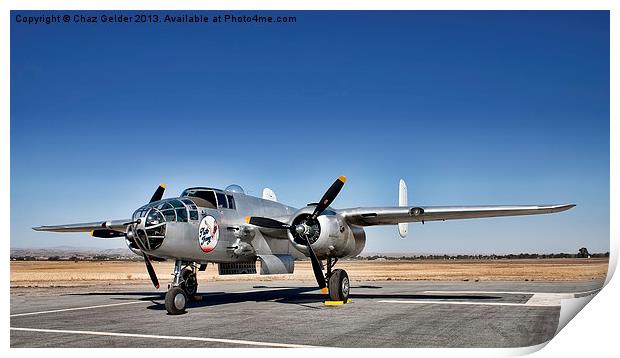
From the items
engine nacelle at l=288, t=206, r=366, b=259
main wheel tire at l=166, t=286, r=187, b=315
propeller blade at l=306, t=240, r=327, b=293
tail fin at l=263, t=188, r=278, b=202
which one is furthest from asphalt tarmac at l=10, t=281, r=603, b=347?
tail fin at l=263, t=188, r=278, b=202

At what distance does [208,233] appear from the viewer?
18094 mm

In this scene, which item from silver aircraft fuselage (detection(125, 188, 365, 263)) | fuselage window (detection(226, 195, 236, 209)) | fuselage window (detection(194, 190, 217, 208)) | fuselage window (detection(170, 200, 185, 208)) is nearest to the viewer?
silver aircraft fuselage (detection(125, 188, 365, 263))

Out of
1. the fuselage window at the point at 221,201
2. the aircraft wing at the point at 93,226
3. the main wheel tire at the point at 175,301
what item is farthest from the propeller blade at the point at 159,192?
the main wheel tire at the point at 175,301

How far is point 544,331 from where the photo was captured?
12648 mm

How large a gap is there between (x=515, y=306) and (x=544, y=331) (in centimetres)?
615

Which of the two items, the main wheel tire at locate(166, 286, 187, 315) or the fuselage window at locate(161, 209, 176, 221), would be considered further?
the fuselage window at locate(161, 209, 176, 221)

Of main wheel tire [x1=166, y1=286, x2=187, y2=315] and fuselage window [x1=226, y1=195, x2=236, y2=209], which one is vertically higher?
fuselage window [x1=226, y1=195, x2=236, y2=209]

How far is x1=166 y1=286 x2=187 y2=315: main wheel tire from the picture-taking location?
16406 mm

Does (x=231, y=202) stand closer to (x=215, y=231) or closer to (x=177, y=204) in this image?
(x=215, y=231)

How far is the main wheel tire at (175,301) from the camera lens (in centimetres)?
1641

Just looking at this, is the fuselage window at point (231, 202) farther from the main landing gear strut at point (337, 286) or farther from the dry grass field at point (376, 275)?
the dry grass field at point (376, 275)

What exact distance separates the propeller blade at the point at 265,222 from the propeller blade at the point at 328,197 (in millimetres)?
1132

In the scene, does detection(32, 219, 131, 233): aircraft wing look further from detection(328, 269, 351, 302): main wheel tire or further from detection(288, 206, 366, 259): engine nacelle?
detection(328, 269, 351, 302): main wheel tire
